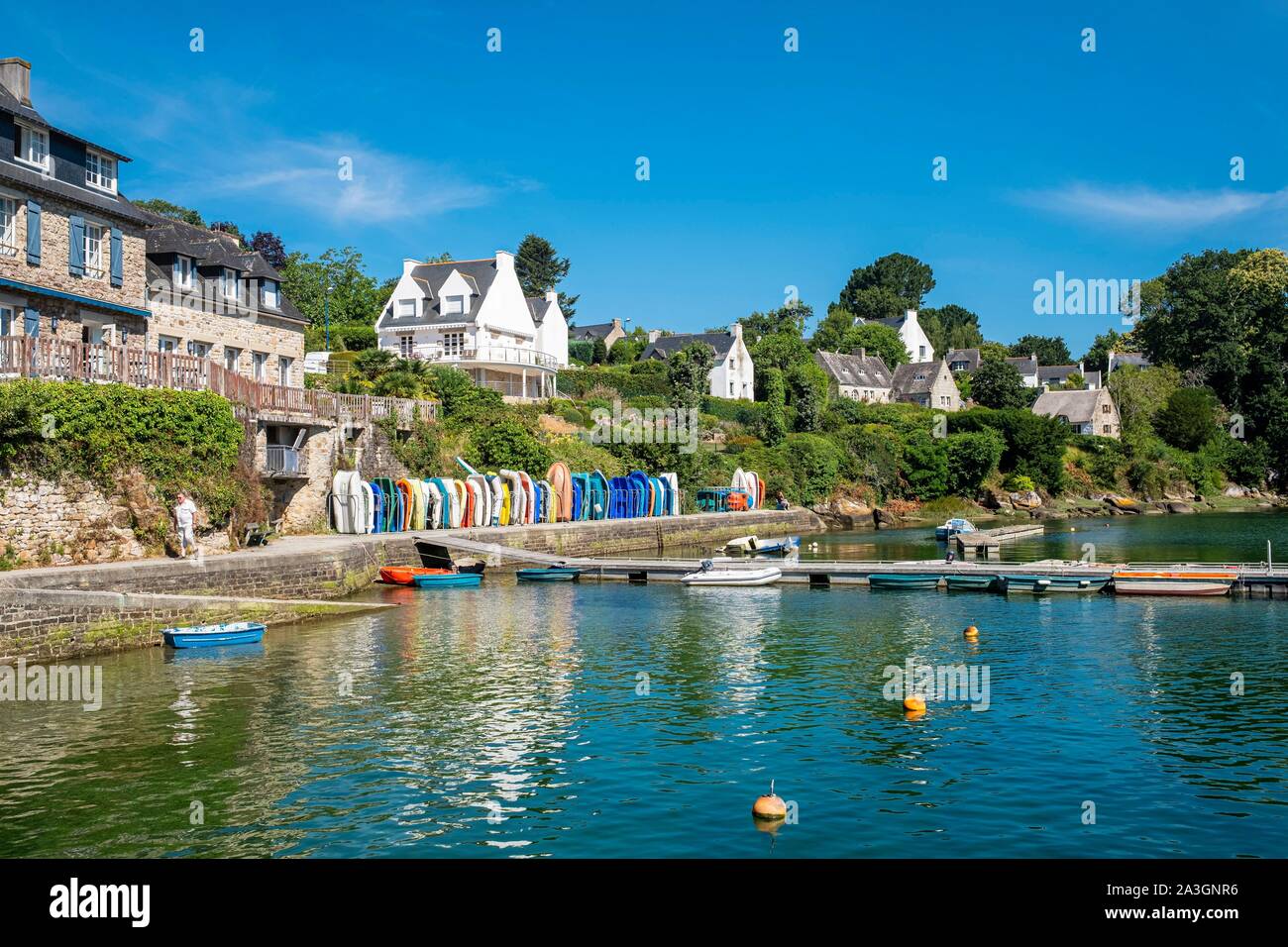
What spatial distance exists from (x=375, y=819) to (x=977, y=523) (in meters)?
64.6

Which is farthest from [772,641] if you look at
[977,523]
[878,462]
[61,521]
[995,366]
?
[995,366]

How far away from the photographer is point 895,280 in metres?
170

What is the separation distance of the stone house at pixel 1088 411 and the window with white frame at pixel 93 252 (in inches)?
3444

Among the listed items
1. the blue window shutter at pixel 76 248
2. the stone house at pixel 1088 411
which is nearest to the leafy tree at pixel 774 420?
the stone house at pixel 1088 411

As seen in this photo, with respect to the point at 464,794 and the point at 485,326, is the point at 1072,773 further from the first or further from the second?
the point at 485,326

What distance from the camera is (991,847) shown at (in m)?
12.5

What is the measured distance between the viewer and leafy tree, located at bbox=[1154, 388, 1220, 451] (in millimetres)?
97688

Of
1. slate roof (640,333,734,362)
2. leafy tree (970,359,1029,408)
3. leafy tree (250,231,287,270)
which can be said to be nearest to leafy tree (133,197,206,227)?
leafy tree (250,231,287,270)

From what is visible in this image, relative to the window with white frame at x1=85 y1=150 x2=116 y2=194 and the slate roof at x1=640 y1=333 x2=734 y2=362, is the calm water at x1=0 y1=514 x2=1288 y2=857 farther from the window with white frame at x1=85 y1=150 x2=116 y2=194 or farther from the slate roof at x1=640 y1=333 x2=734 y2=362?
the slate roof at x1=640 y1=333 x2=734 y2=362

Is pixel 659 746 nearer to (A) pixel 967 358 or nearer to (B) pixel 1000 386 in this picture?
(B) pixel 1000 386

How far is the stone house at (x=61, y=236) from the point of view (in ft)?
105

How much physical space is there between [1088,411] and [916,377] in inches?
780

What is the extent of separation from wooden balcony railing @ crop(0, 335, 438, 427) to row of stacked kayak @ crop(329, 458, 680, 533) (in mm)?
3384

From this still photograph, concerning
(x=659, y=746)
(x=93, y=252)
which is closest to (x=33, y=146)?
(x=93, y=252)
